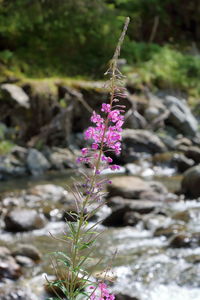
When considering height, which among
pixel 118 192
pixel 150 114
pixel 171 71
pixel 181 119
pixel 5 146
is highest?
pixel 171 71

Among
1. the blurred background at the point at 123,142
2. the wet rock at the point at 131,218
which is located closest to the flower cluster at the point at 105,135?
the blurred background at the point at 123,142

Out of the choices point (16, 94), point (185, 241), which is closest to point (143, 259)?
point (185, 241)

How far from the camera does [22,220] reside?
8102 mm

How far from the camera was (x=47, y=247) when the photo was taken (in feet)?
23.7

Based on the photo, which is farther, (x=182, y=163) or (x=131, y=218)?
(x=182, y=163)

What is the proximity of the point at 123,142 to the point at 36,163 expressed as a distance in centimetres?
304

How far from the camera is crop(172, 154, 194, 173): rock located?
12945 mm

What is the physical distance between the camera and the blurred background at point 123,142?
651 centimetres

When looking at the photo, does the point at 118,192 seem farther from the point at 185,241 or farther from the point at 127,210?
the point at 185,241

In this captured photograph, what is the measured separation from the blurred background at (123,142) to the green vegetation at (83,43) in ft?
0.15

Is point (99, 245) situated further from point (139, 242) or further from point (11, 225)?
point (11, 225)

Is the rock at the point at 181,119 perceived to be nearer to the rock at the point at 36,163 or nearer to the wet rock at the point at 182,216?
the rock at the point at 36,163

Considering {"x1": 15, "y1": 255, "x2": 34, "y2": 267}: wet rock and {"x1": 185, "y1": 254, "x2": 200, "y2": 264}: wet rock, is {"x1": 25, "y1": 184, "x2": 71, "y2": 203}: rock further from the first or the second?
{"x1": 185, "y1": 254, "x2": 200, "y2": 264}: wet rock

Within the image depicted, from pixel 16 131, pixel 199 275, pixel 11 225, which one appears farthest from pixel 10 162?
Answer: pixel 199 275
